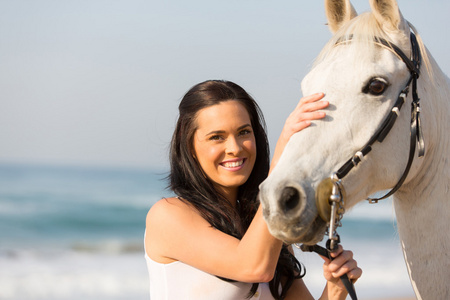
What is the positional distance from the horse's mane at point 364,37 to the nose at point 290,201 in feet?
1.96

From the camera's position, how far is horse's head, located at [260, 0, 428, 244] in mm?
1600

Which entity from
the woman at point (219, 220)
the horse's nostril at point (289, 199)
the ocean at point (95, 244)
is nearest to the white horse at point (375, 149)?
the horse's nostril at point (289, 199)

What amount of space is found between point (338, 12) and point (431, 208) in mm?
976

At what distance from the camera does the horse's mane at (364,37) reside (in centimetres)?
182

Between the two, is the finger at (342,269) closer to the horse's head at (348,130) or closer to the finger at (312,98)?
the horse's head at (348,130)

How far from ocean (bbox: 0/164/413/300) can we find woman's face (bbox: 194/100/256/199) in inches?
18.7

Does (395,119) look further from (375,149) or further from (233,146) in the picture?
(233,146)

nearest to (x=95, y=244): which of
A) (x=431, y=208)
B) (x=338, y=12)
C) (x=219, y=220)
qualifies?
(x=219, y=220)

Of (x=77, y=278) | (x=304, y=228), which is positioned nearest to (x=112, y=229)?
(x=77, y=278)

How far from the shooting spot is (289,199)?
1.59m

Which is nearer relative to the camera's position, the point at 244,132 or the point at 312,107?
the point at 312,107

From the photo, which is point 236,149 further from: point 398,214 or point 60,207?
point 60,207

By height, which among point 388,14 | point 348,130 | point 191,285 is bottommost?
point 191,285

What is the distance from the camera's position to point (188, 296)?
2162mm
